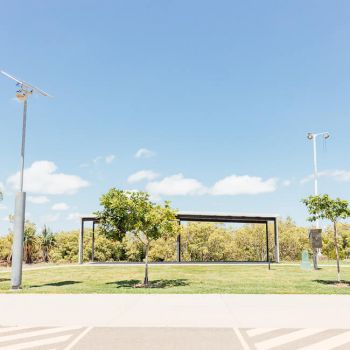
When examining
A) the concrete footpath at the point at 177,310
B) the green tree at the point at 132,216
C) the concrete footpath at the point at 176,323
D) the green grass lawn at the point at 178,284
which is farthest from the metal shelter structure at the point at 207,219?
the concrete footpath at the point at 176,323

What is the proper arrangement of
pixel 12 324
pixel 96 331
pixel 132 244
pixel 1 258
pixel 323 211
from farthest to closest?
pixel 1 258
pixel 132 244
pixel 323 211
pixel 12 324
pixel 96 331

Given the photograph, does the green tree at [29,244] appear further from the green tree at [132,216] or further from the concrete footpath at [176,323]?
the concrete footpath at [176,323]

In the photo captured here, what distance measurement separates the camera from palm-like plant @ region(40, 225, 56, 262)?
49719mm

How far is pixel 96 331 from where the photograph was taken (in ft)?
27.5

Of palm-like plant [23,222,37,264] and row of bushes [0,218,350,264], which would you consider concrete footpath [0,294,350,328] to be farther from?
row of bushes [0,218,350,264]

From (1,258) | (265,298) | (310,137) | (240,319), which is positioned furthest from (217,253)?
(240,319)

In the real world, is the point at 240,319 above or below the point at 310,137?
below

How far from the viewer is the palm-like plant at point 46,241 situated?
4972cm

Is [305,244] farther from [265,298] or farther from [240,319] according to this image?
[240,319]

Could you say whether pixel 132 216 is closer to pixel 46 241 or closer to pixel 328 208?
pixel 328 208

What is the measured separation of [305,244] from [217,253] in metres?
15.6

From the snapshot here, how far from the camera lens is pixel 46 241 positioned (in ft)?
163

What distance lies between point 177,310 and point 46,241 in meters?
43.2

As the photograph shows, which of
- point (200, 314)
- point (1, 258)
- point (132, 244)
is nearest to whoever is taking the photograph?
point (200, 314)
